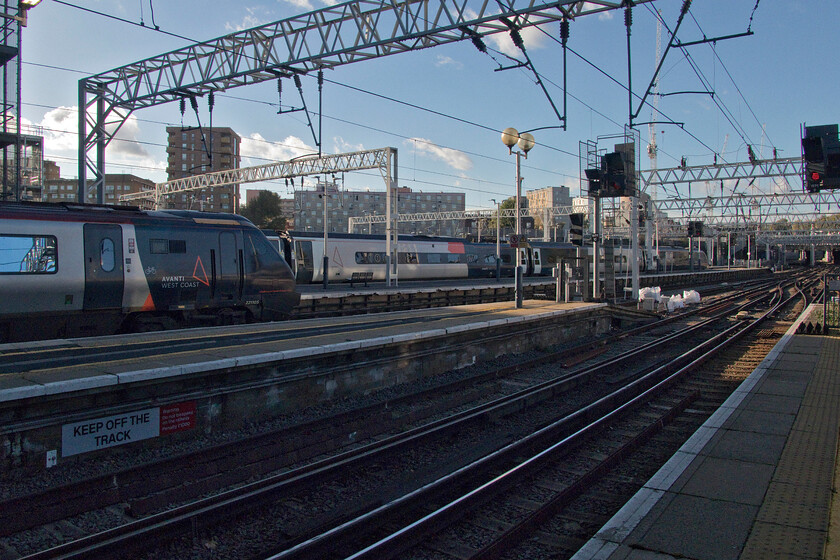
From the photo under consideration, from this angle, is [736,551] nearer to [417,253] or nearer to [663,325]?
[663,325]

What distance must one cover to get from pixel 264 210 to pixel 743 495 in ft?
237

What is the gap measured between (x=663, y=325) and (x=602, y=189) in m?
5.57

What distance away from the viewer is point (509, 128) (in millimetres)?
17156

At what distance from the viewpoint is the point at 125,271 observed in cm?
1132

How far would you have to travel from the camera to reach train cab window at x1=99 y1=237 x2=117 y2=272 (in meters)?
11.1

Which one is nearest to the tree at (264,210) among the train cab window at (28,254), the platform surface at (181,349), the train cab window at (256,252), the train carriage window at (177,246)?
the train cab window at (256,252)

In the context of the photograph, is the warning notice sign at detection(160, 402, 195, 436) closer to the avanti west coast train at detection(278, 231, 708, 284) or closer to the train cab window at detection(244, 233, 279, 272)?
the train cab window at detection(244, 233, 279, 272)

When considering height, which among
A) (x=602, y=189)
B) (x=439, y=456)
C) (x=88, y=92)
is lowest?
(x=439, y=456)

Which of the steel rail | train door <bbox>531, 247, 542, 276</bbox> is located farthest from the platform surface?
train door <bbox>531, 247, 542, 276</bbox>

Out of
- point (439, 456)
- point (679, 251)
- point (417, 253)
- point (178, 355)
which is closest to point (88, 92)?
point (178, 355)

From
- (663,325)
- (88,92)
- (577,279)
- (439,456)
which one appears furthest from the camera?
(577,279)

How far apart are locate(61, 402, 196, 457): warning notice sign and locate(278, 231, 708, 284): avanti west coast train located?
17027 mm

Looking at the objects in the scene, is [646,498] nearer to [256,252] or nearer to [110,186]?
[256,252]

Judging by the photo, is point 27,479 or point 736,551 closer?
point 736,551
